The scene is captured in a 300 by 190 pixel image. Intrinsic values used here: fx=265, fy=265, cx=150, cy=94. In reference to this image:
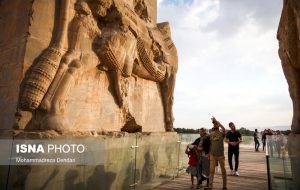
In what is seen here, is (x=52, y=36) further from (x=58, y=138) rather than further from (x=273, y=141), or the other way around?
(x=273, y=141)

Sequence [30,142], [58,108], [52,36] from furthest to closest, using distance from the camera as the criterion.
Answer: [52,36] → [58,108] → [30,142]

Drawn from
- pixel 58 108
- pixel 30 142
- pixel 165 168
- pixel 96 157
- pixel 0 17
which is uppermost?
pixel 0 17

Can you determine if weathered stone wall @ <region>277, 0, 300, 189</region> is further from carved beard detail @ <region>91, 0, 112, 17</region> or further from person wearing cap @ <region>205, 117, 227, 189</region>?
carved beard detail @ <region>91, 0, 112, 17</region>

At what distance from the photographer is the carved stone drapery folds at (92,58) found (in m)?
4.13

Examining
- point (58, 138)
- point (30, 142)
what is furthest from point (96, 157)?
point (30, 142)

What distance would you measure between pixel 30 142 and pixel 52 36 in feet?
6.01

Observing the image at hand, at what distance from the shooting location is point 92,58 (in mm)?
5086

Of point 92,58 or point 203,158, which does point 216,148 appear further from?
point 92,58

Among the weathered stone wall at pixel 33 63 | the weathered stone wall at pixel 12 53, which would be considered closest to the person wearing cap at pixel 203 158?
the weathered stone wall at pixel 33 63

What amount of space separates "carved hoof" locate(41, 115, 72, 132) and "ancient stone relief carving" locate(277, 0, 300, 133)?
4.07m

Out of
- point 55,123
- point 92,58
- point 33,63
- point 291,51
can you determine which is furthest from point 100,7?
point 291,51

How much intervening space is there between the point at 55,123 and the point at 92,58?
155cm

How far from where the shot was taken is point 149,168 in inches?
255

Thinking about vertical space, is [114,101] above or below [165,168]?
above
